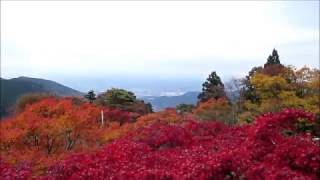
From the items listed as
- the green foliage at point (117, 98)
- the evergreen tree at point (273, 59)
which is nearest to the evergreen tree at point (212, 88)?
the evergreen tree at point (273, 59)

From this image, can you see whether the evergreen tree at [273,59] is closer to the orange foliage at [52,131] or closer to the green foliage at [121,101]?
the green foliage at [121,101]

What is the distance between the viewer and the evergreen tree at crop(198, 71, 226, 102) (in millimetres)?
43044

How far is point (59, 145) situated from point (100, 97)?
21.2 meters

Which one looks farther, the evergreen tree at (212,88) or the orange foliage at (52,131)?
the evergreen tree at (212,88)

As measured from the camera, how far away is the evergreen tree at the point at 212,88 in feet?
141

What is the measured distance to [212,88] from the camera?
4453cm

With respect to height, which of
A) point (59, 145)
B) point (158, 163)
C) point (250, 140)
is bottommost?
point (59, 145)

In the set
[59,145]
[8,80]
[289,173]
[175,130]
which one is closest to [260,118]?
[289,173]

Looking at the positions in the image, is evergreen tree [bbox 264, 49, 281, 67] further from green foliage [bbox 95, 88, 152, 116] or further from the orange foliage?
the orange foliage

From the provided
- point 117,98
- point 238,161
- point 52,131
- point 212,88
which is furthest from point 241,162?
point 212,88

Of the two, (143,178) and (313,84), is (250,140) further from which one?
(313,84)

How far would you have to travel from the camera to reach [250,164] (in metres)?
7.29

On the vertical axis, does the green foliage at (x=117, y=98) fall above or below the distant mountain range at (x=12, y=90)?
above

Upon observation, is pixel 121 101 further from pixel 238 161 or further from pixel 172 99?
pixel 172 99
